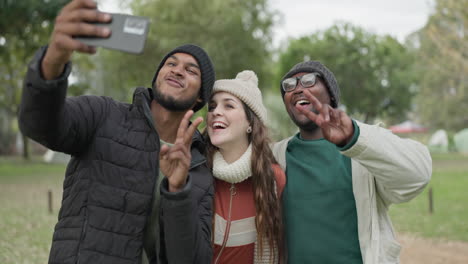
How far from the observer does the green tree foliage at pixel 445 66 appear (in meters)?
32.2

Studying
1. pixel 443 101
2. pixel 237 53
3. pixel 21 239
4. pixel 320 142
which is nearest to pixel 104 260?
pixel 320 142

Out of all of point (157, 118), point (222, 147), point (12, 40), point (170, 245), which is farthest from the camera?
point (12, 40)

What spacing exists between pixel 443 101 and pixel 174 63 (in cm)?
5892

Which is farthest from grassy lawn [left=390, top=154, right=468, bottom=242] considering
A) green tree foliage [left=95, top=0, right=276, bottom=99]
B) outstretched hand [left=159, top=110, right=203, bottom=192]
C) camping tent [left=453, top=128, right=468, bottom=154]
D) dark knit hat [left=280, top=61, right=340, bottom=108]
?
camping tent [left=453, top=128, right=468, bottom=154]

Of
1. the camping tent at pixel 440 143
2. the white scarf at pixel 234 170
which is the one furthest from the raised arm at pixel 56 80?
the camping tent at pixel 440 143

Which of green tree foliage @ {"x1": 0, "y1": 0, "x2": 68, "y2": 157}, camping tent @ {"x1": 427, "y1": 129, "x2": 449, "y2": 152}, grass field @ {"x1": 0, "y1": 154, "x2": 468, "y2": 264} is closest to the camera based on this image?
grass field @ {"x1": 0, "y1": 154, "x2": 468, "y2": 264}

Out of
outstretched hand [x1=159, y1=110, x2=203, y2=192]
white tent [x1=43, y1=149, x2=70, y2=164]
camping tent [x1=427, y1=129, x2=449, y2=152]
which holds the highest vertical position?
outstretched hand [x1=159, y1=110, x2=203, y2=192]

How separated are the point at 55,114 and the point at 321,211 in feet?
6.77

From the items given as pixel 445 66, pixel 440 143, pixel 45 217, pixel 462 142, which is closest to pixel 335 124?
pixel 45 217

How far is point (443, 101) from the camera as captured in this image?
5641 centimetres

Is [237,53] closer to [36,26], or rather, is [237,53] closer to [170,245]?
[36,26]

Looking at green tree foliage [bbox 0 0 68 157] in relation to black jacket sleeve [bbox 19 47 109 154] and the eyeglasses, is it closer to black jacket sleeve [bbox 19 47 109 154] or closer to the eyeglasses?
the eyeglasses

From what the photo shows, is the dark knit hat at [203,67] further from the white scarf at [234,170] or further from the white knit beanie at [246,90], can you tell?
the white scarf at [234,170]

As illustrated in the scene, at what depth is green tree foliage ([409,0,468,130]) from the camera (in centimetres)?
3219
